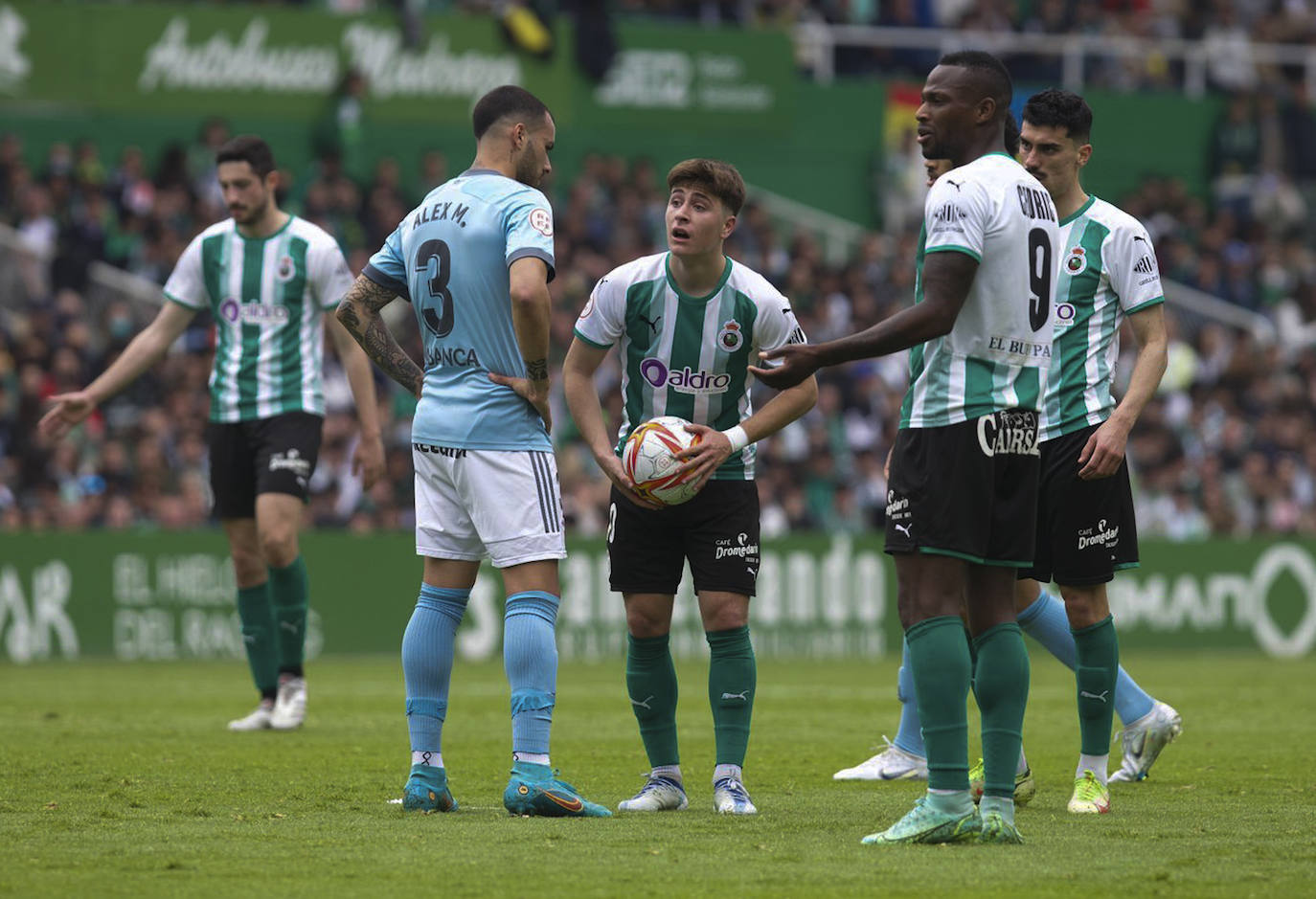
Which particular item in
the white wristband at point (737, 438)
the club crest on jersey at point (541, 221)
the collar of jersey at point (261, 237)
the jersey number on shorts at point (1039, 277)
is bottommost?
the white wristband at point (737, 438)

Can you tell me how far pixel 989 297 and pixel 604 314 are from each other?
161 centimetres

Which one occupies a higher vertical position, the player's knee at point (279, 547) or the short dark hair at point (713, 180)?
the short dark hair at point (713, 180)

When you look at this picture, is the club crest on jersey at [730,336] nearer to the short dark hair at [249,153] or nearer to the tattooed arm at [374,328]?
the tattooed arm at [374,328]

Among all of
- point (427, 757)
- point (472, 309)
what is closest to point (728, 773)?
point (427, 757)

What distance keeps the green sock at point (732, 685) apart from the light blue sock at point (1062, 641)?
169cm

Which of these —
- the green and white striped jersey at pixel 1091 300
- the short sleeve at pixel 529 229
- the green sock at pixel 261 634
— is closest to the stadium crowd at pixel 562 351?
the green sock at pixel 261 634

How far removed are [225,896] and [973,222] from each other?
302 centimetres

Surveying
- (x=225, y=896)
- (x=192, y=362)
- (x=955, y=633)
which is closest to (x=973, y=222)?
(x=955, y=633)

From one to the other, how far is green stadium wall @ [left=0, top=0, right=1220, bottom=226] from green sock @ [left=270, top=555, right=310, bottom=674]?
48.1 feet

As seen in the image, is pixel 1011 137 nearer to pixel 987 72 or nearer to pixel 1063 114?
pixel 1063 114

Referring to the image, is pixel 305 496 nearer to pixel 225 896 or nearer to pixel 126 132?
pixel 225 896

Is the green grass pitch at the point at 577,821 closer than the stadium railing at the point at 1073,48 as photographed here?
Yes

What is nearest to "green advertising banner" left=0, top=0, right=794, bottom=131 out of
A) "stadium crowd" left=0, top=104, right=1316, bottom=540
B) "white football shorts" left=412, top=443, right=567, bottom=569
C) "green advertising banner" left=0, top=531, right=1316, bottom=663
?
"stadium crowd" left=0, top=104, right=1316, bottom=540

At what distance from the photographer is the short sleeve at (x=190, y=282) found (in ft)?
35.3
